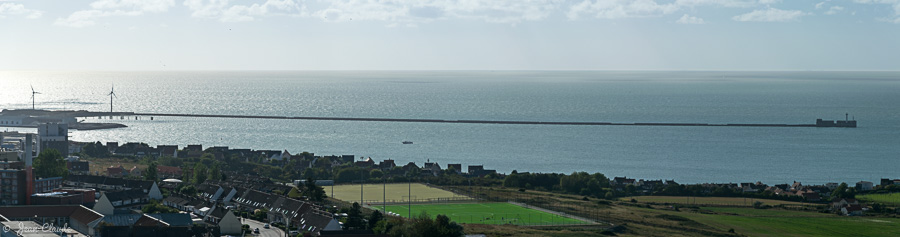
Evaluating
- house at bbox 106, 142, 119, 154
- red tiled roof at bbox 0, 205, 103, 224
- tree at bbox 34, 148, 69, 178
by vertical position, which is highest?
house at bbox 106, 142, 119, 154

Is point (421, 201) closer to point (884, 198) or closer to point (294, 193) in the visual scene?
point (294, 193)

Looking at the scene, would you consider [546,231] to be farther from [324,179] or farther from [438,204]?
[324,179]

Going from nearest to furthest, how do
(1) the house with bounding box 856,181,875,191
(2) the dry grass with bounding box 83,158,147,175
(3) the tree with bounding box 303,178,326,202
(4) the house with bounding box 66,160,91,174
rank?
(3) the tree with bounding box 303,178,326,202, (4) the house with bounding box 66,160,91,174, (1) the house with bounding box 856,181,875,191, (2) the dry grass with bounding box 83,158,147,175

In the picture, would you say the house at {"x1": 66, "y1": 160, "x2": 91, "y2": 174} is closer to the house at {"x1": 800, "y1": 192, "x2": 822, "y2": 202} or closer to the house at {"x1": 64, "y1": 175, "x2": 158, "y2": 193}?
the house at {"x1": 64, "y1": 175, "x2": 158, "y2": 193}

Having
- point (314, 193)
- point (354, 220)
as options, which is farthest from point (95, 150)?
point (354, 220)

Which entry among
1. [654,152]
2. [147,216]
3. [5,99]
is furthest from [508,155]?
[5,99]

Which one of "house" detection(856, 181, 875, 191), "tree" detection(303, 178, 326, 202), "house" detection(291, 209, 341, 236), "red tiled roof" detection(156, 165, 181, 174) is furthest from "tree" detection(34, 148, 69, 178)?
"house" detection(856, 181, 875, 191)

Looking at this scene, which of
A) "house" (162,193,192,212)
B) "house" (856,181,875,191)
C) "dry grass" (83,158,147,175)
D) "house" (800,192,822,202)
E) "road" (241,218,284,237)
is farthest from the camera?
"dry grass" (83,158,147,175)
